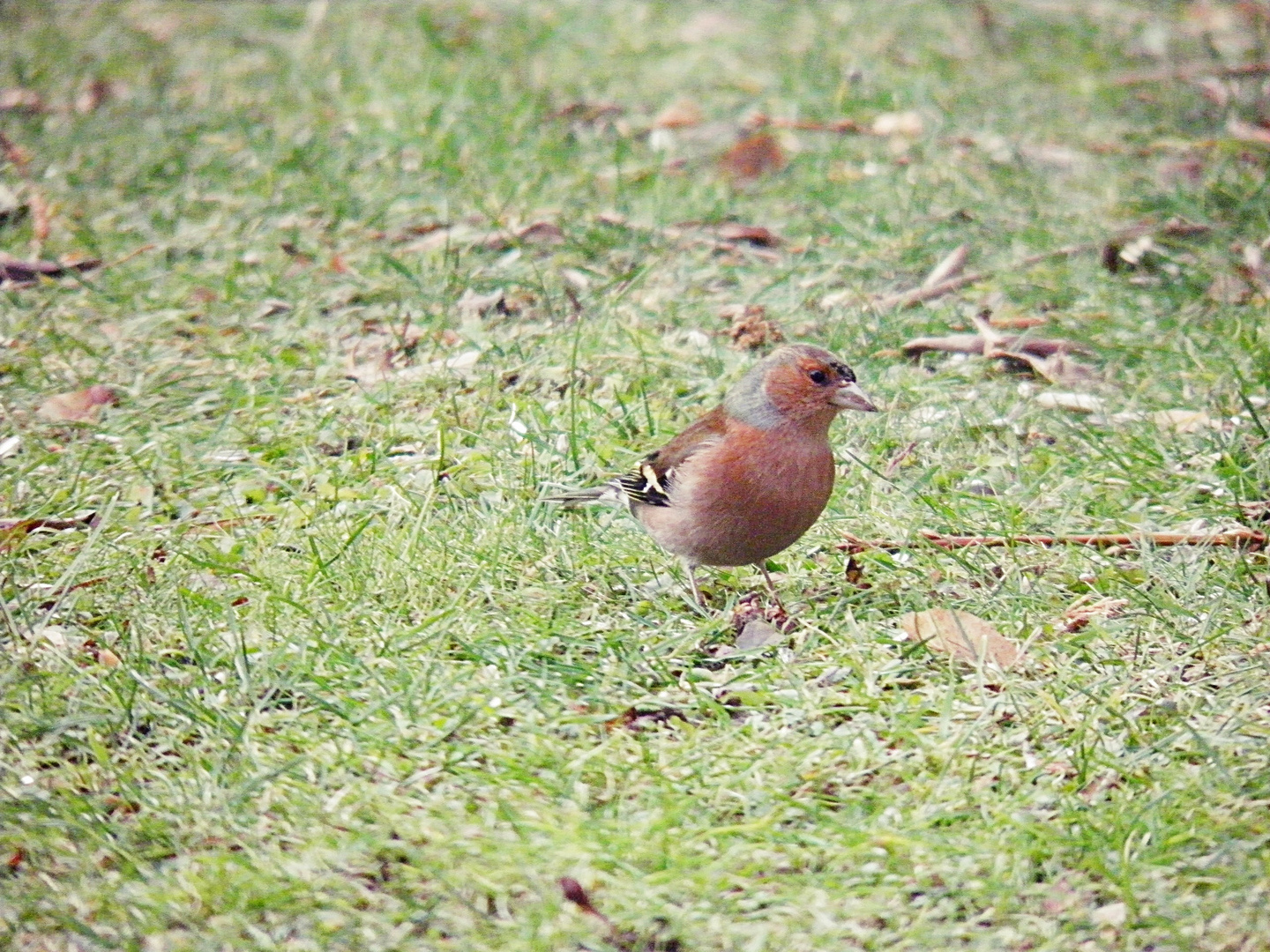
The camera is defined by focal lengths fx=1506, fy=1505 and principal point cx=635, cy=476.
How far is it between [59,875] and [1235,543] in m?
3.35

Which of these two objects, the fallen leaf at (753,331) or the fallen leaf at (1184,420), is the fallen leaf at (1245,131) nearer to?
Answer: the fallen leaf at (1184,420)

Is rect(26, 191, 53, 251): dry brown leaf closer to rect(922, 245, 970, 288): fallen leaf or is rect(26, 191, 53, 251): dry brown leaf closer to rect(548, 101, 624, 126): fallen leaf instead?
rect(548, 101, 624, 126): fallen leaf

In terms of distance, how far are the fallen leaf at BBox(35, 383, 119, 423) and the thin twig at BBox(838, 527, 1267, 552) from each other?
284 cm

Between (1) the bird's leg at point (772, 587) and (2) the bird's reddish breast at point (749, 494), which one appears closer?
(2) the bird's reddish breast at point (749, 494)

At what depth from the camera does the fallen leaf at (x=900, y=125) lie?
7902mm

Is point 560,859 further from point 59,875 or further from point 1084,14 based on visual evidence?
point 1084,14

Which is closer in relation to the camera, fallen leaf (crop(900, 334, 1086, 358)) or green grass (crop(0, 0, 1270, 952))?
green grass (crop(0, 0, 1270, 952))

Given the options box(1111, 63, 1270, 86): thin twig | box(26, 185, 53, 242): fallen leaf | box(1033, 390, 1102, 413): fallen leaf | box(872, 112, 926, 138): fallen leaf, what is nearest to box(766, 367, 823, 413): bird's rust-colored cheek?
box(1033, 390, 1102, 413): fallen leaf

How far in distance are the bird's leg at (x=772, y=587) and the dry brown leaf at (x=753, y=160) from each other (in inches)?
133

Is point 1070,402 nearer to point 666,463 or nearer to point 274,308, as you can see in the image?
point 666,463

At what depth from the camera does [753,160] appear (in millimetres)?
7551

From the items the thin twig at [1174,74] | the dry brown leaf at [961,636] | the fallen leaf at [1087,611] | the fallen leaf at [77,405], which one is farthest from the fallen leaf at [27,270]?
the thin twig at [1174,74]

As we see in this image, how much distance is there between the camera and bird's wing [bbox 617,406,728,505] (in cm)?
450

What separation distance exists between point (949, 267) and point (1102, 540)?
2.20m
